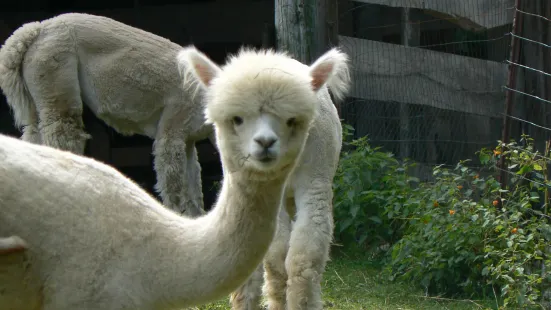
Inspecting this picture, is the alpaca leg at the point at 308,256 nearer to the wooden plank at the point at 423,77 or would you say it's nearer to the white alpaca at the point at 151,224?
the white alpaca at the point at 151,224

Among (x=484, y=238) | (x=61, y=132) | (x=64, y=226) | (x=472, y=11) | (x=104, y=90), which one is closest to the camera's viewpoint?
(x=64, y=226)

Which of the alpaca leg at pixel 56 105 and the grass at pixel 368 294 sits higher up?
the alpaca leg at pixel 56 105

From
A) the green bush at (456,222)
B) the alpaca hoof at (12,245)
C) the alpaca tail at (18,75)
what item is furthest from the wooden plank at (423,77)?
the alpaca hoof at (12,245)

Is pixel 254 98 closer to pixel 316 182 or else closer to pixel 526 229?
pixel 316 182

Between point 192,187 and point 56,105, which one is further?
point 192,187

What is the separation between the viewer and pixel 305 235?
5.61 metres

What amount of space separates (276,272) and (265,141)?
2.22m

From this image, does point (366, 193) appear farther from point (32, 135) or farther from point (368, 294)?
point (32, 135)

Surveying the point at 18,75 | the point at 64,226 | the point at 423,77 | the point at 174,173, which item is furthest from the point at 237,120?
the point at 423,77

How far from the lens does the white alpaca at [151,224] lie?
3734 mm

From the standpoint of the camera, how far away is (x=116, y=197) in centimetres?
396

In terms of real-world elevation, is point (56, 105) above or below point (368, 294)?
above

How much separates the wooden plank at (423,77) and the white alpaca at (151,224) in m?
5.39

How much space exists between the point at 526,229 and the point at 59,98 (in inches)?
164
